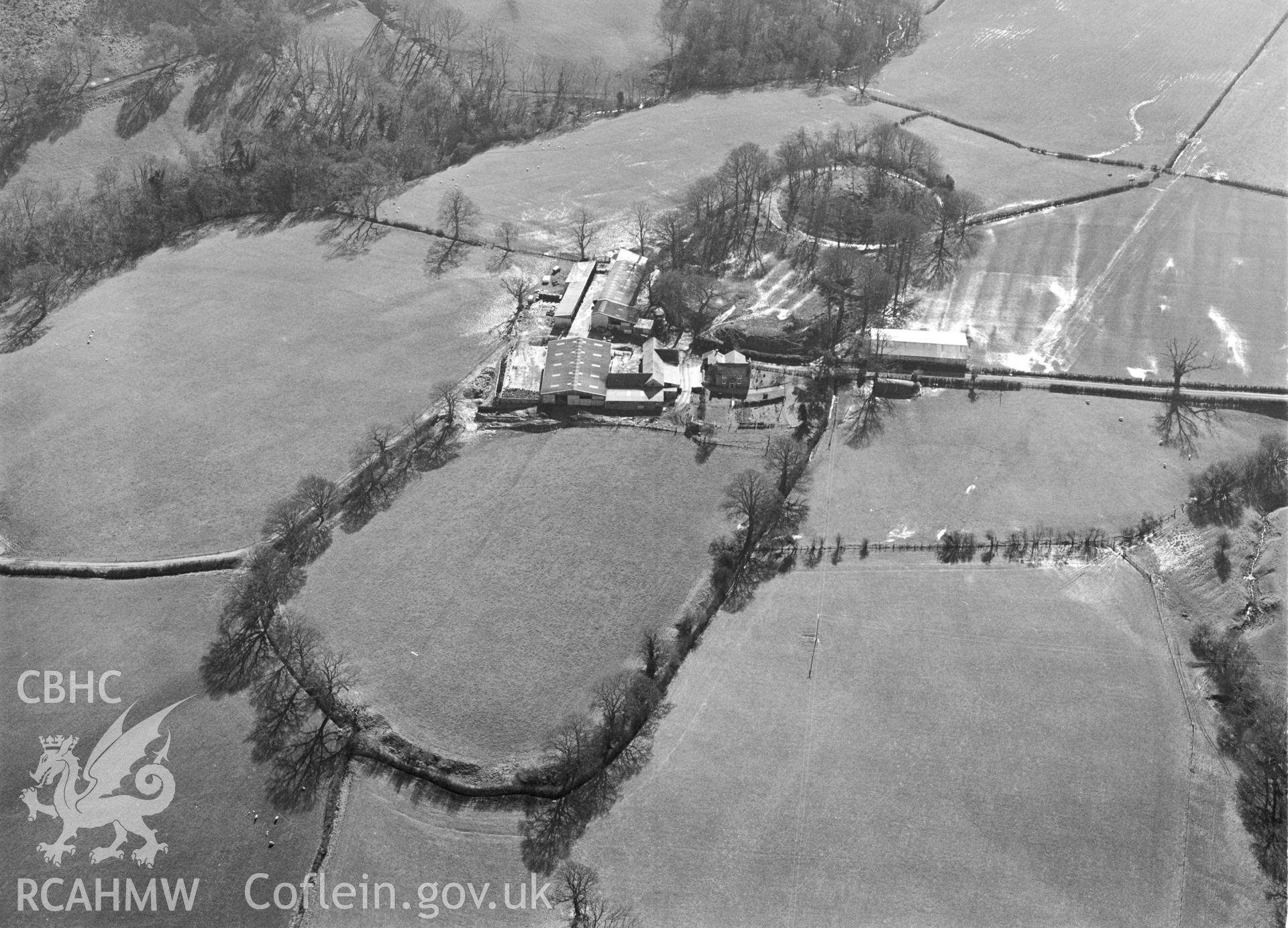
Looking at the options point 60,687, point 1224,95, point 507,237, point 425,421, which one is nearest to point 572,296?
point 507,237

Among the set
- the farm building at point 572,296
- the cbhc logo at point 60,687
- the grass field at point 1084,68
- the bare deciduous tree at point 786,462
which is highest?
the grass field at point 1084,68

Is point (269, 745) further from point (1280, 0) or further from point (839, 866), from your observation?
point (1280, 0)

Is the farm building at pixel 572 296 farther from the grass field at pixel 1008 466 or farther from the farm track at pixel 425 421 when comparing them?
the grass field at pixel 1008 466

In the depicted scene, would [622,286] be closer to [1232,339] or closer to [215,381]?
[215,381]

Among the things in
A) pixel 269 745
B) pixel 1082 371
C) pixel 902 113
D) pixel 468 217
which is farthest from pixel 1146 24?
pixel 269 745

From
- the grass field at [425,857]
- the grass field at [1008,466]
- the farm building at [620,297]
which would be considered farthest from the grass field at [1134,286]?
the grass field at [425,857]

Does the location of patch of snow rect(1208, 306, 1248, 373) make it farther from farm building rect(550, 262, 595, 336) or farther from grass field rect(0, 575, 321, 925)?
grass field rect(0, 575, 321, 925)

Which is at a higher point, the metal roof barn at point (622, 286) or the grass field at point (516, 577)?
the metal roof barn at point (622, 286)

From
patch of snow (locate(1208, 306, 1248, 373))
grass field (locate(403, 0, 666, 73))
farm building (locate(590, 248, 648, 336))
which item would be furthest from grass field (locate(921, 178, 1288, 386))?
grass field (locate(403, 0, 666, 73))
